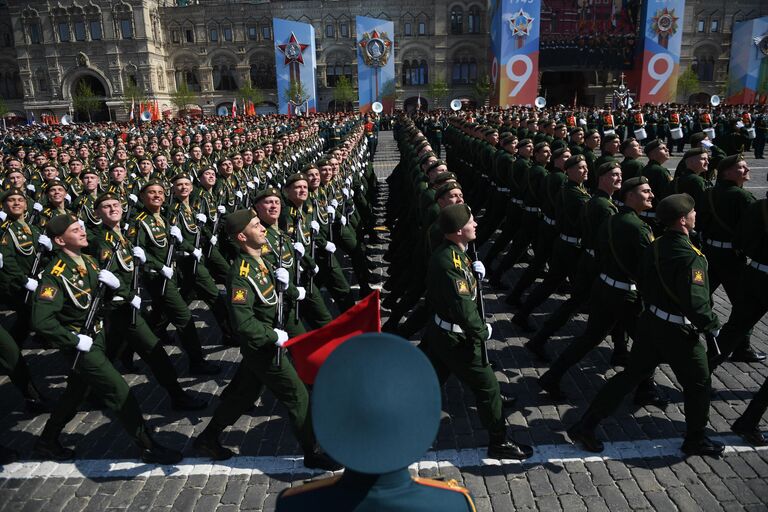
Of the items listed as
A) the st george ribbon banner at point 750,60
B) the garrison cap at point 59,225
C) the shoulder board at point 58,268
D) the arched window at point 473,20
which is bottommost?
the shoulder board at point 58,268

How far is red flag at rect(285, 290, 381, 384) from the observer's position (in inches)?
127

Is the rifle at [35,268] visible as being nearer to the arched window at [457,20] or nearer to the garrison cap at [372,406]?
the garrison cap at [372,406]

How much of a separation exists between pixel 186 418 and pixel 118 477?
0.90 metres

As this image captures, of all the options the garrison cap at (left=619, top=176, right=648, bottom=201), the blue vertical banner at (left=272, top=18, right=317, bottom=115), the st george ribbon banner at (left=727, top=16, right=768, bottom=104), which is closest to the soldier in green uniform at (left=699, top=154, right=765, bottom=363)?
the garrison cap at (left=619, top=176, right=648, bottom=201)

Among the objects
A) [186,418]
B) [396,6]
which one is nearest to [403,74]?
[396,6]

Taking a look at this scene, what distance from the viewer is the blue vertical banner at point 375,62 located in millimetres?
50438

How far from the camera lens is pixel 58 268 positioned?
423 cm

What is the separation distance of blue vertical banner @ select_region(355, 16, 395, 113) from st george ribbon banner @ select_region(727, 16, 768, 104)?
30.5m

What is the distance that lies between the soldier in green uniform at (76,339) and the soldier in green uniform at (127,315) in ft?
1.55

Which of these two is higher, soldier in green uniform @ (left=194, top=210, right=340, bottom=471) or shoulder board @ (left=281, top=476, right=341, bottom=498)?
shoulder board @ (left=281, top=476, right=341, bottom=498)

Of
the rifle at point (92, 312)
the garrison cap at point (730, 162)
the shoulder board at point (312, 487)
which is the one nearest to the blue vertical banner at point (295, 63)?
the garrison cap at point (730, 162)

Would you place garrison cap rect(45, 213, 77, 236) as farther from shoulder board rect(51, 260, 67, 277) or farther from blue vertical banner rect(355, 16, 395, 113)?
blue vertical banner rect(355, 16, 395, 113)

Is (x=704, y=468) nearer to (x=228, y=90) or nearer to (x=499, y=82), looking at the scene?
(x=499, y=82)

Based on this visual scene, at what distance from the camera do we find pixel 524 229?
26.6 ft
